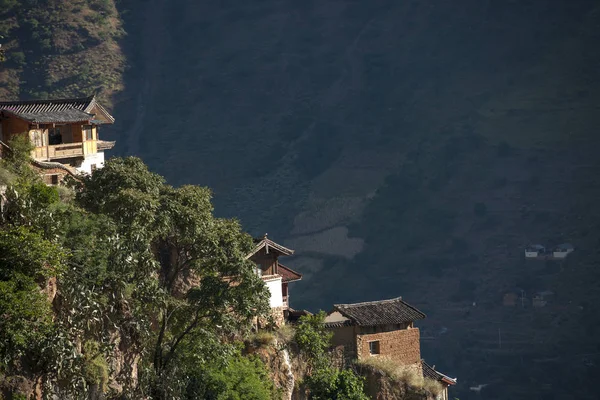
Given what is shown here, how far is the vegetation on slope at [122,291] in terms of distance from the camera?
27594mm

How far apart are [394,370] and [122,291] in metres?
16.6

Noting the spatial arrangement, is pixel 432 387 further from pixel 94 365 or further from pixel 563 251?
pixel 563 251

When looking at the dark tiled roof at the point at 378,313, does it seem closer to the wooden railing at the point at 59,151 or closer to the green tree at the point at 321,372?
the green tree at the point at 321,372


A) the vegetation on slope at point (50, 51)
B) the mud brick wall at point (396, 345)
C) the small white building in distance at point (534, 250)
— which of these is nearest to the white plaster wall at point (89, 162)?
the mud brick wall at point (396, 345)

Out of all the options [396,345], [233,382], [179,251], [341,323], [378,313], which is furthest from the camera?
[378,313]

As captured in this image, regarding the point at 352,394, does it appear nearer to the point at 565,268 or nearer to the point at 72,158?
the point at 72,158

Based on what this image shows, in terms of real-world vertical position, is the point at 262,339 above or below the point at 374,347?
above

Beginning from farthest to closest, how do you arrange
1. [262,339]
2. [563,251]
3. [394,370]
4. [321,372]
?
[563,251]
[394,370]
[321,372]
[262,339]

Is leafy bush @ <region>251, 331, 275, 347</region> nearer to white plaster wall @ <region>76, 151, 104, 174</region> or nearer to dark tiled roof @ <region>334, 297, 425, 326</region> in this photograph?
dark tiled roof @ <region>334, 297, 425, 326</region>

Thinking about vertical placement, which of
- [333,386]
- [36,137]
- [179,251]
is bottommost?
[333,386]

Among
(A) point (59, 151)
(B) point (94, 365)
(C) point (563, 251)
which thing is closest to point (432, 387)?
(A) point (59, 151)

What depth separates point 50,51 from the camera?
184625 mm

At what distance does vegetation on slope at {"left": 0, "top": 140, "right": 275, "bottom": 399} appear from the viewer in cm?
2759

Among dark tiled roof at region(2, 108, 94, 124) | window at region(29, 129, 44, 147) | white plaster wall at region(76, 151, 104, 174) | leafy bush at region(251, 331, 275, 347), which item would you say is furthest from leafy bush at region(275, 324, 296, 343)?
dark tiled roof at region(2, 108, 94, 124)
